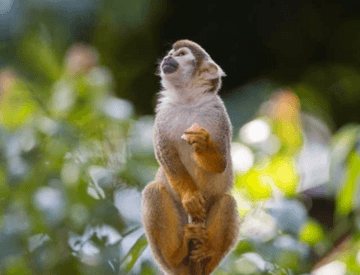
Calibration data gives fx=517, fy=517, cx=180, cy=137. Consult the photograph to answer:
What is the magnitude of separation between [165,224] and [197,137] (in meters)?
0.40

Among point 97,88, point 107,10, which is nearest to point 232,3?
point 107,10

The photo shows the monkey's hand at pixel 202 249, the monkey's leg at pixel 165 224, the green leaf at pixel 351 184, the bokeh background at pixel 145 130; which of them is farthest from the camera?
the green leaf at pixel 351 184

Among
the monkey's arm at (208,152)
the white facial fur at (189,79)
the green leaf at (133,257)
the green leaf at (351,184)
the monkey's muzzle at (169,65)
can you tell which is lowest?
the green leaf at (351,184)

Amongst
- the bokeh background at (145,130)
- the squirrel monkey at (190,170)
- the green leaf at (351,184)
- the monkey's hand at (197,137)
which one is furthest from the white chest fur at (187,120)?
the green leaf at (351,184)

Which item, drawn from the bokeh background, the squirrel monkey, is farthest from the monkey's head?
the bokeh background

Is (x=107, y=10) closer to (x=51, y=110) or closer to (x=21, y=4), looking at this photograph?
(x=21, y=4)

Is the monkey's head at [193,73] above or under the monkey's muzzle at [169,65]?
under

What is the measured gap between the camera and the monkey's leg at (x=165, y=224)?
48.1 inches

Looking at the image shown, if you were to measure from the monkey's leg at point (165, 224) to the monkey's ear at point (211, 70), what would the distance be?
35 cm

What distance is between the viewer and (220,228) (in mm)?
1203

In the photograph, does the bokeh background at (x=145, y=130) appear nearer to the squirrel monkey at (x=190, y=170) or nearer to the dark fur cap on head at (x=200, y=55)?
the squirrel monkey at (x=190, y=170)

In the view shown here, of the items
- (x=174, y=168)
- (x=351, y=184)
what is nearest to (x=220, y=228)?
(x=174, y=168)

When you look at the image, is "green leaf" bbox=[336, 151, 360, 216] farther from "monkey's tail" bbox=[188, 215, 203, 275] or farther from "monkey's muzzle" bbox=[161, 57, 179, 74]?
"monkey's muzzle" bbox=[161, 57, 179, 74]

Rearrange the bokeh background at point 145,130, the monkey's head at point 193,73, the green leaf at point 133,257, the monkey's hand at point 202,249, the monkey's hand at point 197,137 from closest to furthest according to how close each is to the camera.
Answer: the monkey's hand at point 197,137
the monkey's head at point 193,73
the monkey's hand at point 202,249
the green leaf at point 133,257
the bokeh background at point 145,130
